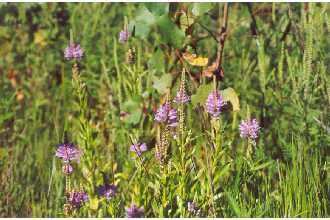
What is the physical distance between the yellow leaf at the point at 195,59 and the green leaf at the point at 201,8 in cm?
18

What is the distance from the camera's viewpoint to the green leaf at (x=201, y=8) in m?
2.37

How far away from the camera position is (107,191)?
2.22 m

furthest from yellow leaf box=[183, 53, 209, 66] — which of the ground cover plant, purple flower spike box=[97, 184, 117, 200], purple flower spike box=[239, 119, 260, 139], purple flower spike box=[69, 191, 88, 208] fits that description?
purple flower spike box=[69, 191, 88, 208]

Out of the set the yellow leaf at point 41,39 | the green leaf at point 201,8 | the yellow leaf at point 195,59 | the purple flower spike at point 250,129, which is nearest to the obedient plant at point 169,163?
the purple flower spike at point 250,129

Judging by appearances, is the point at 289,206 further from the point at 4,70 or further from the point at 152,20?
the point at 4,70

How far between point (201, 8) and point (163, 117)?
0.47 m

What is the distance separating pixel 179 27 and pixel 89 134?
22.4 inches

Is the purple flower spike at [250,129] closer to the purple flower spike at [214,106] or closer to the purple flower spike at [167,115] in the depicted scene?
the purple flower spike at [214,106]

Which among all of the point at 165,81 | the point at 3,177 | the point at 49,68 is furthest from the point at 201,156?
the point at 49,68

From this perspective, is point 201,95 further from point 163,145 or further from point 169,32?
point 163,145

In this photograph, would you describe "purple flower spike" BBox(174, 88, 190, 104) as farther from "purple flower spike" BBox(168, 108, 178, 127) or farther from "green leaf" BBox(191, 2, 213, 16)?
"green leaf" BBox(191, 2, 213, 16)

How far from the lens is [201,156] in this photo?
261 cm

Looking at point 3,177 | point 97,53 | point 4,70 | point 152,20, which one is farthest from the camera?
point 4,70

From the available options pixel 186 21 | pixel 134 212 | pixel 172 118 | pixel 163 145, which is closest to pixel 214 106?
pixel 172 118
